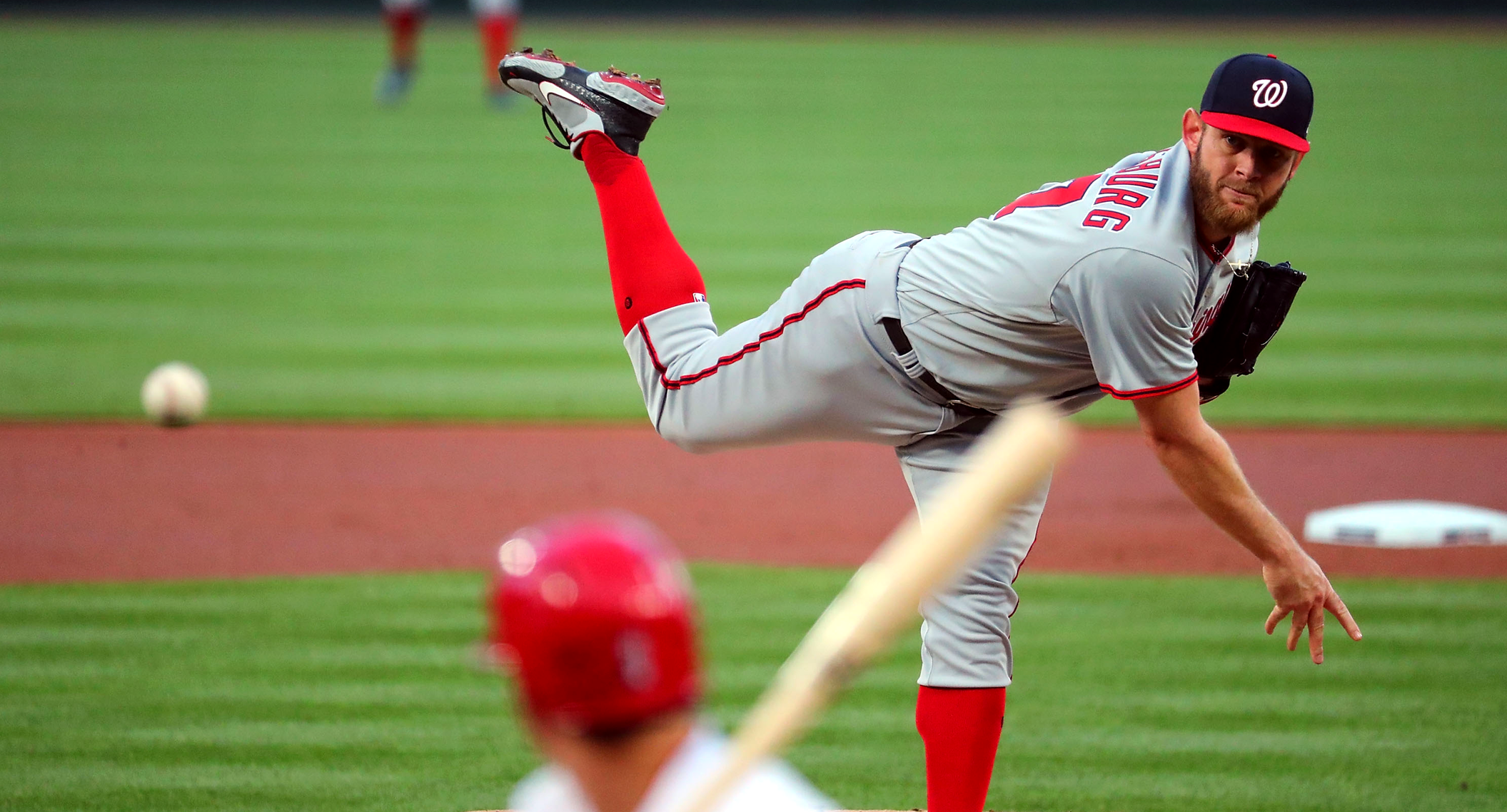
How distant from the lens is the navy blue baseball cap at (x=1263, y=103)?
10.4 feet

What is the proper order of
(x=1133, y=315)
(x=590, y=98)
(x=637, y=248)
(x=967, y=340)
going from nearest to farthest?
(x=1133, y=315) → (x=967, y=340) → (x=637, y=248) → (x=590, y=98)

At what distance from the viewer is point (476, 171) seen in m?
16.4

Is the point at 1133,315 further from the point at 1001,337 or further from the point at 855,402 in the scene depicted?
the point at 855,402

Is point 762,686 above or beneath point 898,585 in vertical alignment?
beneath

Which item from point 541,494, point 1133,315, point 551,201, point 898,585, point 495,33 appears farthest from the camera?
point 495,33

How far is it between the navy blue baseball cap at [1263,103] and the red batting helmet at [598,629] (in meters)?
1.96

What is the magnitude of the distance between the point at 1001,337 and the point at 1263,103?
668mm

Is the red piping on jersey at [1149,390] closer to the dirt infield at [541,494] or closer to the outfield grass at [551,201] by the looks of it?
the dirt infield at [541,494]

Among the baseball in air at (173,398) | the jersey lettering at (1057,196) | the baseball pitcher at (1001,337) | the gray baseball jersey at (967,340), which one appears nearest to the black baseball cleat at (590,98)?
the baseball pitcher at (1001,337)

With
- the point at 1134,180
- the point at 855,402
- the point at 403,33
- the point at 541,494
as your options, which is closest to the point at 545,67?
the point at 855,402

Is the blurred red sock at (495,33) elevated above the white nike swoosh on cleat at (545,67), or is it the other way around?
the white nike swoosh on cleat at (545,67)

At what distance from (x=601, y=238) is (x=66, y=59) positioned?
13.1 meters

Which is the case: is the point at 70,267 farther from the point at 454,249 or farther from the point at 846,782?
the point at 846,782

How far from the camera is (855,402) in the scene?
358 centimetres
